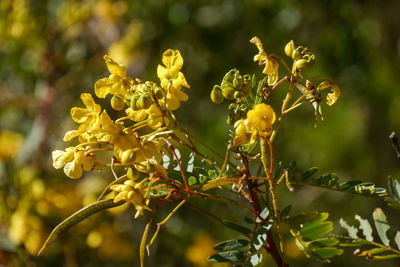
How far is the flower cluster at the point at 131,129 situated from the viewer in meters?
0.69

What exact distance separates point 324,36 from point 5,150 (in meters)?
1.55

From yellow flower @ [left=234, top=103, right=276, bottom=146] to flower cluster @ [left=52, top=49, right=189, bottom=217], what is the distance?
0.11 metres

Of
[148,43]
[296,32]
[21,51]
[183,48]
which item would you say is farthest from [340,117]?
[21,51]

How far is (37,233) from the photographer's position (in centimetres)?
159

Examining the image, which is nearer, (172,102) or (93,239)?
(172,102)

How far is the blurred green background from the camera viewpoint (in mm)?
1946

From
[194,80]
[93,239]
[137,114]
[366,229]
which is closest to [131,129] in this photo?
[137,114]

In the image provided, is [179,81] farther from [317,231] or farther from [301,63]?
[317,231]

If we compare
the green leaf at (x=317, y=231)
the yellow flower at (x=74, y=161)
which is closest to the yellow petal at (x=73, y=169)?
the yellow flower at (x=74, y=161)

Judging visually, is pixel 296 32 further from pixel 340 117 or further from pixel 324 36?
pixel 340 117

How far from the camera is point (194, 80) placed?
2.65m

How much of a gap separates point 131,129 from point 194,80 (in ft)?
6.41

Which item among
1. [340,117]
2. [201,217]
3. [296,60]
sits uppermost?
[296,60]

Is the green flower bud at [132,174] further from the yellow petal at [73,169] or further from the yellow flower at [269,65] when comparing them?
the yellow flower at [269,65]
